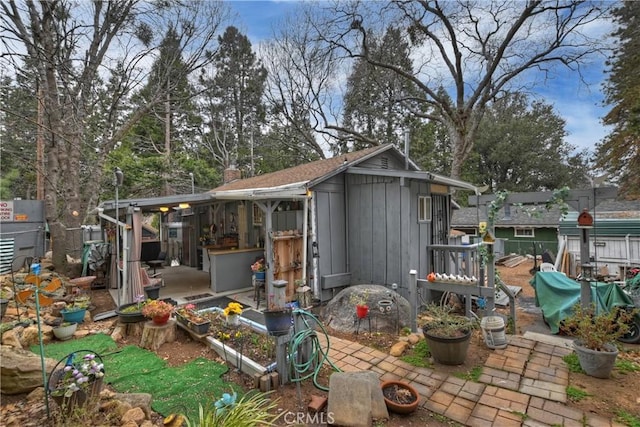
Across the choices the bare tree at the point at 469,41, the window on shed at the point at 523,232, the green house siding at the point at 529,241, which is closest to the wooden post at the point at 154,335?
the bare tree at the point at 469,41

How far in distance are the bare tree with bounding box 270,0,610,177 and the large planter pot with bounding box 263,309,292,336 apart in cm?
1317

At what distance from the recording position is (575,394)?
10.6 ft

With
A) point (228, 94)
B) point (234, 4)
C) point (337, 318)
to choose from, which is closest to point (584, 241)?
point (337, 318)

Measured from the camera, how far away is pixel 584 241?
14.9 ft

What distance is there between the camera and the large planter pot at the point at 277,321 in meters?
3.20

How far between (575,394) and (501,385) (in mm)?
690

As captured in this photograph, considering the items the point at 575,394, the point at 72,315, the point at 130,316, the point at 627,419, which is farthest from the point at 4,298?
the point at 627,419

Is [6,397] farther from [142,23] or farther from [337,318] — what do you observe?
[142,23]

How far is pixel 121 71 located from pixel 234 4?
5.81 meters

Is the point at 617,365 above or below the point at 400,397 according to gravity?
below

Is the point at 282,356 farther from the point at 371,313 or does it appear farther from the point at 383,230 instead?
the point at 383,230

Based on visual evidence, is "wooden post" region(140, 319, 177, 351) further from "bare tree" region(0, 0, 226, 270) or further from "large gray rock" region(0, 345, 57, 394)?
"bare tree" region(0, 0, 226, 270)

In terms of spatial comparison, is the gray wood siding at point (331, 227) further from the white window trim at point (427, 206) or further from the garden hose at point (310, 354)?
the garden hose at point (310, 354)

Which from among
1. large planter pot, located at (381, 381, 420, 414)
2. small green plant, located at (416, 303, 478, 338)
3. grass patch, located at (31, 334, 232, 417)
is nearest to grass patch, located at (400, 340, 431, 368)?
small green plant, located at (416, 303, 478, 338)
